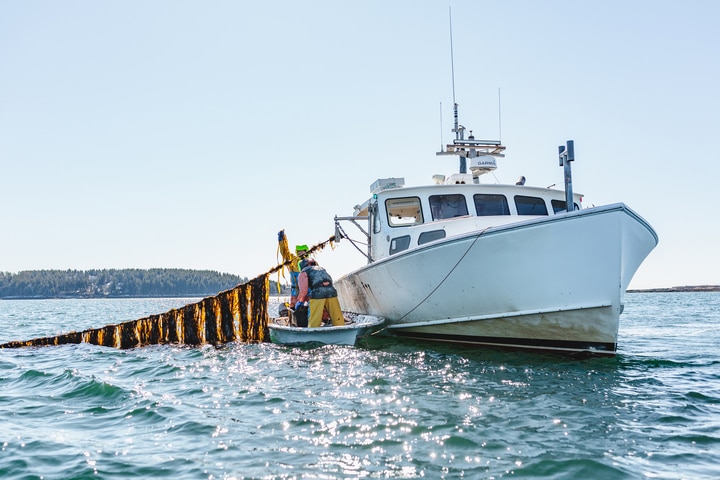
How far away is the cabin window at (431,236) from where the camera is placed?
10828 mm

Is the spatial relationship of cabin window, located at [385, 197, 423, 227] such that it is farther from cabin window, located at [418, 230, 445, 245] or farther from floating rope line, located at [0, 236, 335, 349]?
floating rope line, located at [0, 236, 335, 349]

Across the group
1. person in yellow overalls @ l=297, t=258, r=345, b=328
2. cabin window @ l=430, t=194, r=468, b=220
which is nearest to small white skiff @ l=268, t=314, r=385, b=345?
person in yellow overalls @ l=297, t=258, r=345, b=328

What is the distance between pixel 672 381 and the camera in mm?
7180

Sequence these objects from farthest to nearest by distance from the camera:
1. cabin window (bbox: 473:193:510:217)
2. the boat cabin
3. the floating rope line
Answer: the floating rope line → cabin window (bbox: 473:193:510:217) → the boat cabin

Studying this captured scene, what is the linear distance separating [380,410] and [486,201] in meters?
6.88

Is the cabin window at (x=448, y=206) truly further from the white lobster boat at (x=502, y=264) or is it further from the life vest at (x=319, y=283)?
the life vest at (x=319, y=283)

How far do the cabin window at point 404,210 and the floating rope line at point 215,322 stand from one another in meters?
3.34

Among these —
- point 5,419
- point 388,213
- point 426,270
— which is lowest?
point 5,419

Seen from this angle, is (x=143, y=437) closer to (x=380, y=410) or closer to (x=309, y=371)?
(x=380, y=410)

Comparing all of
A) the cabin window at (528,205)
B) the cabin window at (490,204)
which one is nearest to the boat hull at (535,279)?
the cabin window at (490,204)

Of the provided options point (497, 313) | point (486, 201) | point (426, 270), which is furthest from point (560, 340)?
point (486, 201)

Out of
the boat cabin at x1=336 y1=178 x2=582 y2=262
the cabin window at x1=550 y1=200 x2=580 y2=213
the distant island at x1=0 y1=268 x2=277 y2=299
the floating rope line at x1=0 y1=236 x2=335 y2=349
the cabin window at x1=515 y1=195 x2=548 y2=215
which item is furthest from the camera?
the distant island at x1=0 y1=268 x2=277 y2=299

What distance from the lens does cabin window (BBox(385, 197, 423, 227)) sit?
1173cm

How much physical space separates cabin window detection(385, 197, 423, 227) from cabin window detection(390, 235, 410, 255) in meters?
0.37
